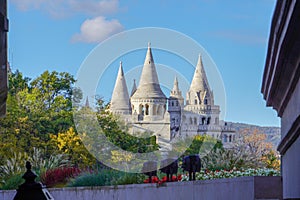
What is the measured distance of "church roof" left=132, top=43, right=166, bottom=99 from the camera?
408ft

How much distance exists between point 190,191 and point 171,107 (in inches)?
5273

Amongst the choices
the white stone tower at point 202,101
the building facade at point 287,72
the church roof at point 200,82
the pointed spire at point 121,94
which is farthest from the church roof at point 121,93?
the building facade at point 287,72

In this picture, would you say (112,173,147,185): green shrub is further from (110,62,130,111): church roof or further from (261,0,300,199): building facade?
(110,62,130,111): church roof

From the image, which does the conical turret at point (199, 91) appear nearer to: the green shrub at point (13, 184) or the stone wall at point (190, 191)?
the green shrub at point (13, 184)

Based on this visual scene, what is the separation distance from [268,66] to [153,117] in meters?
133

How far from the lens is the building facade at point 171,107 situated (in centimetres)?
12544

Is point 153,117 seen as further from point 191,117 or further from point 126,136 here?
point 126,136

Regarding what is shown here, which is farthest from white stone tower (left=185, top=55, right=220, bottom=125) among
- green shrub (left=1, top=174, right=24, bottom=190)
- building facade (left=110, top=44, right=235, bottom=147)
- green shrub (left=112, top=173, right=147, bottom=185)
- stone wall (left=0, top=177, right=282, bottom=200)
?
stone wall (left=0, top=177, right=282, bottom=200)

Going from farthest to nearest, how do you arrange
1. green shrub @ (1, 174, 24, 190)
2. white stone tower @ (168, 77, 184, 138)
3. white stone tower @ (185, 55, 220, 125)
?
1. white stone tower @ (168, 77, 184, 138)
2. white stone tower @ (185, 55, 220, 125)
3. green shrub @ (1, 174, 24, 190)

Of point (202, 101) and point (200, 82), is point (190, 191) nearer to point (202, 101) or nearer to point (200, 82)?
point (200, 82)

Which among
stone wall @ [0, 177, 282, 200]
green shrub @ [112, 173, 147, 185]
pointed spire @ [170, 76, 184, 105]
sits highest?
pointed spire @ [170, 76, 184, 105]

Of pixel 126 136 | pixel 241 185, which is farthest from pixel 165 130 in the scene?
pixel 241 185

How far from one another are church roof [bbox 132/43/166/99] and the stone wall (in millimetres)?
102541

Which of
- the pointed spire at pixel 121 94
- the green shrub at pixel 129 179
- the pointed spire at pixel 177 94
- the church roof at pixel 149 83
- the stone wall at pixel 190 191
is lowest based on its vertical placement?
the stone wall at pixel 190 191
